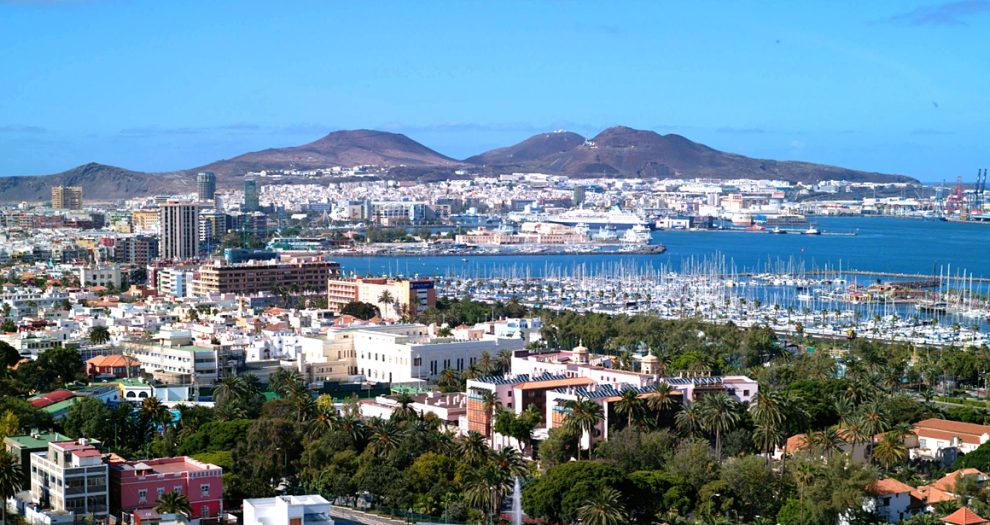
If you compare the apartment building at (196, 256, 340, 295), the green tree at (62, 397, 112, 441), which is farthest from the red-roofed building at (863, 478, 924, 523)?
the apartment building at (196, 256, 340, 295)

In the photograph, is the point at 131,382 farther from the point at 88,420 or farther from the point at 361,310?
the point at 361,310

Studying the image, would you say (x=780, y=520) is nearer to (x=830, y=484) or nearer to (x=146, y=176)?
(x=830, y=484)

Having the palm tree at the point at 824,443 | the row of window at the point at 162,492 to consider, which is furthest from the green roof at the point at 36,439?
the palm tree at the point at 824,443

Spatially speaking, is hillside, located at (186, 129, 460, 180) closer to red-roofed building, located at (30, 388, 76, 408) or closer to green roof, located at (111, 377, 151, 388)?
green roof, located at (111, 377, 151, 388)

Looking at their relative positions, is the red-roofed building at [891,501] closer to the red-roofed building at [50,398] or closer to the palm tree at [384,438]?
the palm tree at [384,438]

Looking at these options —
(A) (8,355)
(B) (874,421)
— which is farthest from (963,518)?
(A) (8,355)

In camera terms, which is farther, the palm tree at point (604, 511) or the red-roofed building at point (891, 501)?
the red-roofed building at point (891, 501)
